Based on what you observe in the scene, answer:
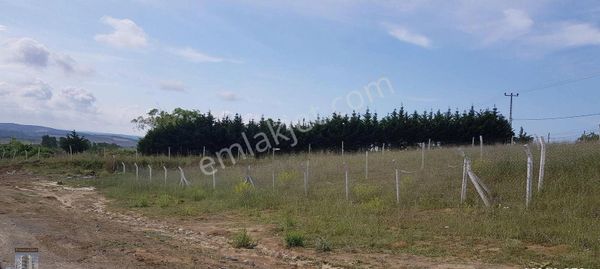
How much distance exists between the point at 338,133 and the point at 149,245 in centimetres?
3825

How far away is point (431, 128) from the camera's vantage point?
47156 millimetres

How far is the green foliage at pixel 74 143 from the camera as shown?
5410cm

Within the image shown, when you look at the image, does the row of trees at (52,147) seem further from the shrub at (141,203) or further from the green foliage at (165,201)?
the green foliage at (165,201)

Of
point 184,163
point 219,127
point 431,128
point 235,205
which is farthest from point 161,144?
point 235,205

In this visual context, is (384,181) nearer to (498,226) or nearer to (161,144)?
(498,226)

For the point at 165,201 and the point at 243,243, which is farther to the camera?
the point at 165,201

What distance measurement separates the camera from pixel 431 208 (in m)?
12.6

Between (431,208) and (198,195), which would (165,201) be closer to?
(198,195)

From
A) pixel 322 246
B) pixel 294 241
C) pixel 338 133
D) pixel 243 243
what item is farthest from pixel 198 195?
pixel 338 133

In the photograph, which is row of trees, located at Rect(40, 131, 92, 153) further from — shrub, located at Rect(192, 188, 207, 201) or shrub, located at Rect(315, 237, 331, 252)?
shrub, located at Rect(315, 237, 331, 252)

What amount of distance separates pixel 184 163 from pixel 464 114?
87.5ft

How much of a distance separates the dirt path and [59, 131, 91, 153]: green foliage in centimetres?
4153

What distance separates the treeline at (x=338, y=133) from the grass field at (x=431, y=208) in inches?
1003

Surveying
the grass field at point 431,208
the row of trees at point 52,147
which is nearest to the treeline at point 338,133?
the row of trees at point 52,147
